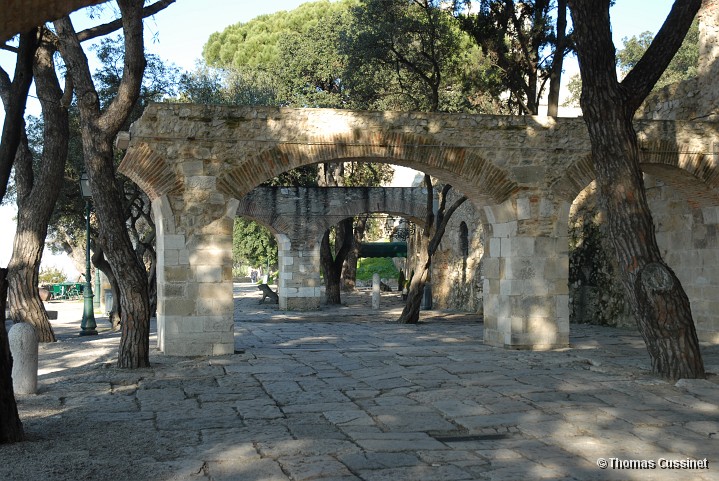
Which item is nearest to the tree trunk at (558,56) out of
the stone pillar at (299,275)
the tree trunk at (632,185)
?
the tree trunk at (632,185)

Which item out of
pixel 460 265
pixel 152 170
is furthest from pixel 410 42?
pixel 152 170

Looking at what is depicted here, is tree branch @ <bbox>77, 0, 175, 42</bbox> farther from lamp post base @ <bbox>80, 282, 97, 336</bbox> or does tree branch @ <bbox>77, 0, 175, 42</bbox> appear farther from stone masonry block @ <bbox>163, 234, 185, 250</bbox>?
lamp post base @ <bbox>80, 282, 97, 336</bbox>

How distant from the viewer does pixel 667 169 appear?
11492mm

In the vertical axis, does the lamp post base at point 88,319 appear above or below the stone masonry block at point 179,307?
below

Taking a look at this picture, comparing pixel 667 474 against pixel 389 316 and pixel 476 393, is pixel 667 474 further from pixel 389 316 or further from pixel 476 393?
pixel 389 316

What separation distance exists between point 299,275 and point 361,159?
11285mm

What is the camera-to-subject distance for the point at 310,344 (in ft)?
39.5

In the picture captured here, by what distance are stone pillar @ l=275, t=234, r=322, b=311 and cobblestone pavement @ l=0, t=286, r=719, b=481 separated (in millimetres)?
10592

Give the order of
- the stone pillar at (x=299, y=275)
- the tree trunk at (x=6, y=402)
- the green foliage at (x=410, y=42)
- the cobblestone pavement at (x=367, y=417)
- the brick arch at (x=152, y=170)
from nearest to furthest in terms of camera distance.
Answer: the cobblestone pavement at (x=367, y=417) → the tree trunk at (x=6, y=402) → the brick arch at (x=152, y=170) → the green foliage at (x=410, y=42) → the stone pillar at (x=299, y=275)

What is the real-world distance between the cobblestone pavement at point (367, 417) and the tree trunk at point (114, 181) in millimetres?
468

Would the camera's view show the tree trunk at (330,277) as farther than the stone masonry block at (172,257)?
Yes

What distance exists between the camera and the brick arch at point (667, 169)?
11.1 meters

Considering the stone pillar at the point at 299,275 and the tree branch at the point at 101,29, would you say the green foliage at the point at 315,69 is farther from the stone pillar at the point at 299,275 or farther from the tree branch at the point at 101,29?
the tree branch at the point at 101,29

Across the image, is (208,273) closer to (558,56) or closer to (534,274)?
(534,274)
